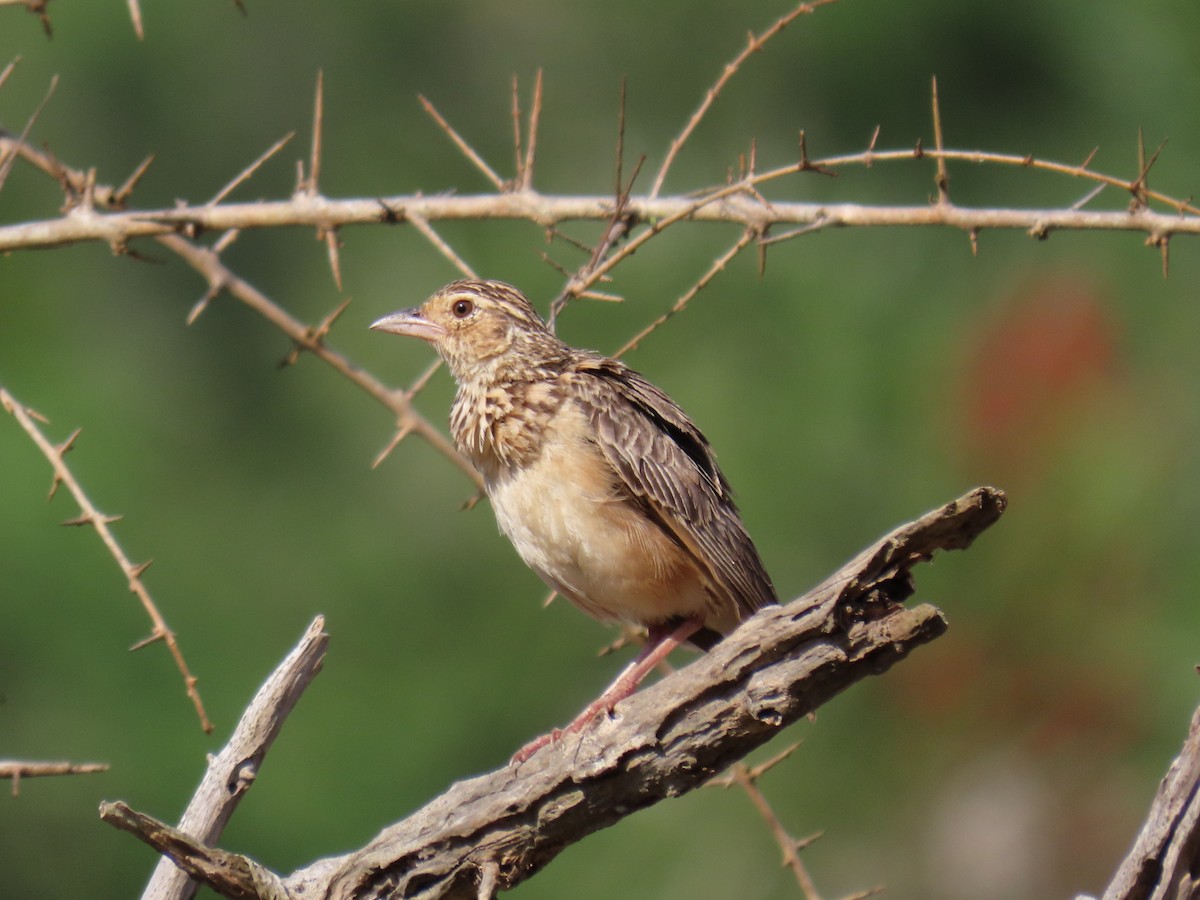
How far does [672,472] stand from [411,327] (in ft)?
3.84

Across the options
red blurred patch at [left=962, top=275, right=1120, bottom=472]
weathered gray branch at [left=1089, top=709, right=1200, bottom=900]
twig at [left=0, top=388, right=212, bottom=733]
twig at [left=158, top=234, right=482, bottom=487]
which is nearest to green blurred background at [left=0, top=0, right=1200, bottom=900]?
red blurred patch at [left=962, top=275, right=1120, bottom=472]

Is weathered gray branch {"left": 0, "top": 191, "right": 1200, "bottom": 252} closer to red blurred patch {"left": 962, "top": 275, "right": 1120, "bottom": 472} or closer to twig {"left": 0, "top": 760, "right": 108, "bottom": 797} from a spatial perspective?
twig {"left": 0, "top": 760, "right": 108, "bottom": 797}

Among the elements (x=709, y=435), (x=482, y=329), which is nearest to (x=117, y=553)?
(x=482, y=329)

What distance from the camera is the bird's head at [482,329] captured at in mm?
5305

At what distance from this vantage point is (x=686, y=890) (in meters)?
9.18

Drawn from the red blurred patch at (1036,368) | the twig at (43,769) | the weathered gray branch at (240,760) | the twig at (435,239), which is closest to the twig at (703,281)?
the twig at (435,239)

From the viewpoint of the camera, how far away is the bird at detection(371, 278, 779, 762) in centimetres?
479

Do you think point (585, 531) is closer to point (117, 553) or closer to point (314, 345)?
point (314, 345)

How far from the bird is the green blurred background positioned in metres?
4.08

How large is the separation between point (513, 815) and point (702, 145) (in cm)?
774

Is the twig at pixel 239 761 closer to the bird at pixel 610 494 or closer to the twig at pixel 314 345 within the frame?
the twig at pixel 314 345

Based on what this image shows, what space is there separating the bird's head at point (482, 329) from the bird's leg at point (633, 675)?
0.99 metres

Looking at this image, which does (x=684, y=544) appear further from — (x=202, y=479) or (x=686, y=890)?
(x=202, y=479)

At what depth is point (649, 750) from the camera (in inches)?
140
